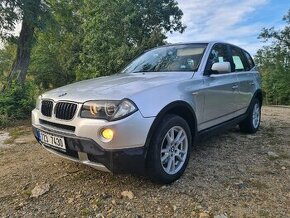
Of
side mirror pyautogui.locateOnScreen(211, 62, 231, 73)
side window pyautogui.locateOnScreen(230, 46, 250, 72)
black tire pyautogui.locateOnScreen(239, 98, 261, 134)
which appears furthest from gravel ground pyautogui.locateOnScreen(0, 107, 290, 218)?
side window pyautogui.locateOnScreen(230, 46, 250, 72)

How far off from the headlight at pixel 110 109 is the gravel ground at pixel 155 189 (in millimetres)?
857

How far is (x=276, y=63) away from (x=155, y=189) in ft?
108

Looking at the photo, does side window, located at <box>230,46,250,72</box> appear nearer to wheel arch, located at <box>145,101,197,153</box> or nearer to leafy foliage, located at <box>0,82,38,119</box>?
wheel arch, located at <box>145,101,197,153</box>

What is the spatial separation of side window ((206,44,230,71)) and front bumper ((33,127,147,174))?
181 centimetres

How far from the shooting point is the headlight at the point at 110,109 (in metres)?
2.96

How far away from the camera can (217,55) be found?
4660 millimetres

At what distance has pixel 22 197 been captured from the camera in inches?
130

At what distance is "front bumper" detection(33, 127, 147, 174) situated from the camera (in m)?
2.96

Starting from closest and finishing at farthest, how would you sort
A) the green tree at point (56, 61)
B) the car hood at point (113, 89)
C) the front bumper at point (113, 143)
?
the front bumper at point (113, 143)
the car hood at point (113, 89)
the green tree at point (56, 61)

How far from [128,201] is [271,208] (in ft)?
4.44

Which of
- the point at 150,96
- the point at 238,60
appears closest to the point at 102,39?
the point at 238,60

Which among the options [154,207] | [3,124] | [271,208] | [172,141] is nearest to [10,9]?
[3,124]

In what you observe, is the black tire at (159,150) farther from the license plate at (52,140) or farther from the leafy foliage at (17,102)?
the leafy foliage at (17,102)

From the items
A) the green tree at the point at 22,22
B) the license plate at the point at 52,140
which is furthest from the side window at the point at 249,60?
the green tree at the point at 22,22
